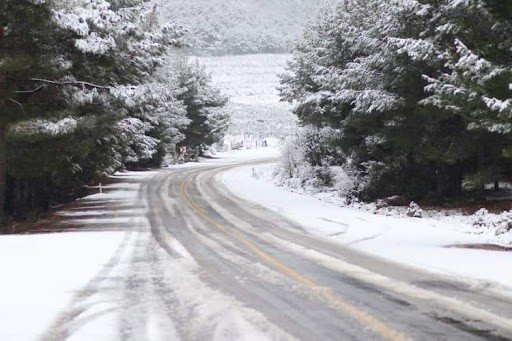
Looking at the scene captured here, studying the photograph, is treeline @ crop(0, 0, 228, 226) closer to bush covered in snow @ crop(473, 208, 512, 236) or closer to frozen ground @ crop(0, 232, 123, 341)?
frozen ground @ crop(0, 232, 123, 341)

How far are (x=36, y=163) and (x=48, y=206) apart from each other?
926 centimetres

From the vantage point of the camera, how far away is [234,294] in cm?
688

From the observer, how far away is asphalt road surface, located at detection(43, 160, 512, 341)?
529cm

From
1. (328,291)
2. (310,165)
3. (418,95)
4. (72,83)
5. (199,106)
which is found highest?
(199,106)

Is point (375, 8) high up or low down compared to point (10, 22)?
up

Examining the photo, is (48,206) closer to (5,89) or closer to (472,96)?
(5,89)

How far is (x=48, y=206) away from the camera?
2475cm

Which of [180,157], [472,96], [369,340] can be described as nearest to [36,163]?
[472,96]

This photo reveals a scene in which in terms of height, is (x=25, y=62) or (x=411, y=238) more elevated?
(x=25, y=62)

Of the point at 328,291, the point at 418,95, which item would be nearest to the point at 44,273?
the point at 328,291

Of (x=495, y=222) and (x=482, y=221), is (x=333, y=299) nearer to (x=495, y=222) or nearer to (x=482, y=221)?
(x=495, y=222)

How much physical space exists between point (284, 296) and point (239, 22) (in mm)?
151335

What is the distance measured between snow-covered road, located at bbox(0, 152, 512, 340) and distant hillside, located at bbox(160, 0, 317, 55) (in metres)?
117

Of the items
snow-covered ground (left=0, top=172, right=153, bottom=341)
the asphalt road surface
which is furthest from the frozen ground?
the asphalt road surface
